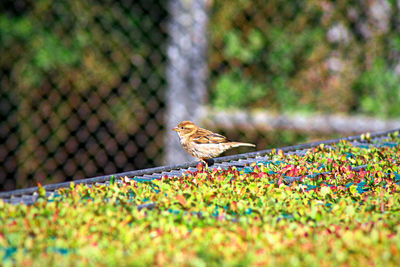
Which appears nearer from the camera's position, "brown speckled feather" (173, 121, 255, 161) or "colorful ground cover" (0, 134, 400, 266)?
"colorful ground cover" (0, 134, 400, 266)

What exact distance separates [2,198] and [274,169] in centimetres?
126

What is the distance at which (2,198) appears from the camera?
221 cm

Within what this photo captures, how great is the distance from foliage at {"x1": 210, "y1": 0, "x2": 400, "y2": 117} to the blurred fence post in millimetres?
604

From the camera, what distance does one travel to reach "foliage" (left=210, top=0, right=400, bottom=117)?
20.7ft

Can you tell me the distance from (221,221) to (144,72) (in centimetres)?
463

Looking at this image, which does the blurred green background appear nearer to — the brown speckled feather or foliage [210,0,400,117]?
foliage [210,0,400,117]

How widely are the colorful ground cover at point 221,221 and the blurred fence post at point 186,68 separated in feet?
9.85

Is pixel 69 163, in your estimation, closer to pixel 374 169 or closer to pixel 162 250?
pixel 374 169

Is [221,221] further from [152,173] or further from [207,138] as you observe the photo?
[207,138]

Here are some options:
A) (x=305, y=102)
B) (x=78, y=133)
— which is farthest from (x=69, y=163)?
(x=305, y=102)

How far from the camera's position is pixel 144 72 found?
247 inches

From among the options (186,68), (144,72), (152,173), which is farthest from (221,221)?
(144,72)

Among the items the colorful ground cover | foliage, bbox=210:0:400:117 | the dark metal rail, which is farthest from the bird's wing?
foliage, bbox=210:0:400:117

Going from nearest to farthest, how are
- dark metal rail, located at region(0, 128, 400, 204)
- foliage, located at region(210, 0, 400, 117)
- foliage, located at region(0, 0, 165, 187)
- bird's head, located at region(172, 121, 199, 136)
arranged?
dark metal rail, located at region(0, 128, 400, 204), bird's head, located at region(172, 121, 199, 136), foliage, located at region(0, 0, 165, 187), foliage, located at region(210, 0, 400, 117)
